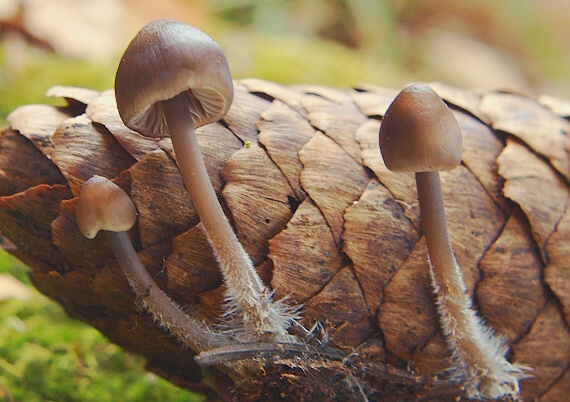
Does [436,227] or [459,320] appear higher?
[436,227]

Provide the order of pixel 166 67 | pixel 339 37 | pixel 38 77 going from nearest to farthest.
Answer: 1. pixel 166 67
2. pixel 38 77
3. pixel 339 37

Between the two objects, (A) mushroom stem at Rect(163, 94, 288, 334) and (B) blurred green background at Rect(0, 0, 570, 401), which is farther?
(B) blurred green background at Rect(0, 0, 570, 401)

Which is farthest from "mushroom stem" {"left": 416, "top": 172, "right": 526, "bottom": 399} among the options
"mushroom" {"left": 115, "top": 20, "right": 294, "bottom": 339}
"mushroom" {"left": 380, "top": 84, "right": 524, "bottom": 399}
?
"mushroom" {"left": 115, "top": 20, "right": 294, "bottom": 339}

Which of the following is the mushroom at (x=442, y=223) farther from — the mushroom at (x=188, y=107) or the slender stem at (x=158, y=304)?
the slender stem at (x=158, y=304)

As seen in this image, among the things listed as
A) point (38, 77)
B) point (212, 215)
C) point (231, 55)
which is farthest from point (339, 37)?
point (212, 215)

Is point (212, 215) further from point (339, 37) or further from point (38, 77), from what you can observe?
point (339, 37)

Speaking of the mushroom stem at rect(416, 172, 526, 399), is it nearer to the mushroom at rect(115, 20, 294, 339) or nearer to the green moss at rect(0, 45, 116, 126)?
the mushroom at rect(115, 20, 294, 339)

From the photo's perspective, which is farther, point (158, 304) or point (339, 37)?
point (339, 37)
